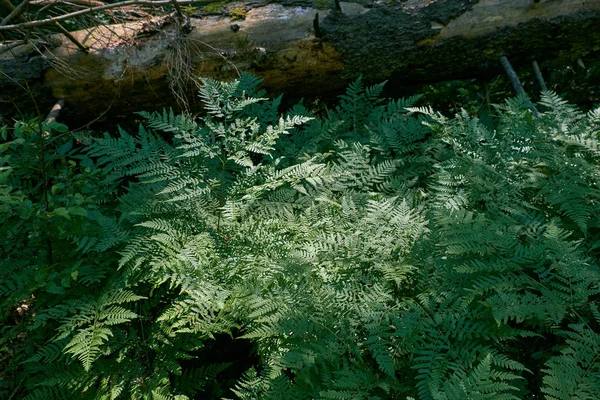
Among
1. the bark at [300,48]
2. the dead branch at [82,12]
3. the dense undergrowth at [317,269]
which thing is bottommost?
the dense undergrowth at [317,269]

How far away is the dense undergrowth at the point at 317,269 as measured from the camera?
99.3 inches

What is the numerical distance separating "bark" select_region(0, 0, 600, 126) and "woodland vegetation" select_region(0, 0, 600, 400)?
0.44 meters

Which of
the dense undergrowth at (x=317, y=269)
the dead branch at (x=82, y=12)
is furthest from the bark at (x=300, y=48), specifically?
the dense undergrowth at (x=317, y=269)

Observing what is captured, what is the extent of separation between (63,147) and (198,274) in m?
1.78

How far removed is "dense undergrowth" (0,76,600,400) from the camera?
2523 mm

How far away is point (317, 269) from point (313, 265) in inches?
1.4

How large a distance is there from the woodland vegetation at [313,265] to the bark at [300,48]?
0.44 metres

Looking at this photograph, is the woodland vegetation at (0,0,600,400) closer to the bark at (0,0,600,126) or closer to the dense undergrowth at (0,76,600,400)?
the dense undergrowth at (0,76,600,400)

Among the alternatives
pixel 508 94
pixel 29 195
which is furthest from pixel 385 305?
pixel 508 94

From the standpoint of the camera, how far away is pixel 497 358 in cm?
240

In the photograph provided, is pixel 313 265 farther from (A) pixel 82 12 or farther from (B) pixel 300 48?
(A) pixel 82 12

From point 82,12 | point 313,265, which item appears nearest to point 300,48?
point 82,12

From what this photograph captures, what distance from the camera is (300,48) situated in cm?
451

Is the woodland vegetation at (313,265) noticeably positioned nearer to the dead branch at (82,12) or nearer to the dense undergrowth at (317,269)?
the dense undergrowth at (317,269)
